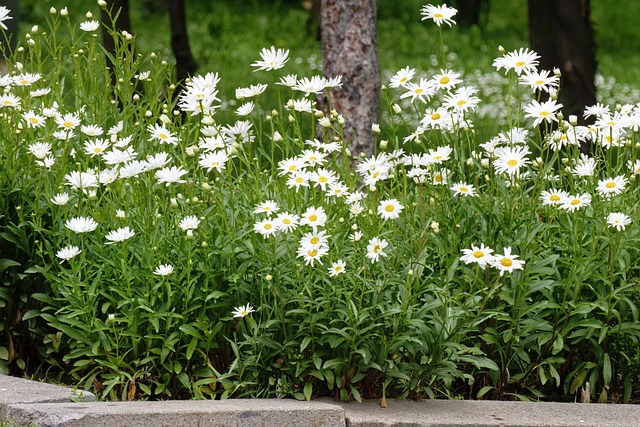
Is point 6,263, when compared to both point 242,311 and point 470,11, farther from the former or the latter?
point 470,11

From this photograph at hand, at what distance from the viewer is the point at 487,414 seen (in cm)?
358

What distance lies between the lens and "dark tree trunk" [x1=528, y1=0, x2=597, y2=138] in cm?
833

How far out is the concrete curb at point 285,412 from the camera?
333 centimetres

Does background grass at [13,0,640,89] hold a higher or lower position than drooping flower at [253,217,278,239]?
higher

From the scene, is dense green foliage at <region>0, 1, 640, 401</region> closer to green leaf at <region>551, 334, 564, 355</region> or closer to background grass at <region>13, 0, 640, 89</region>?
green leaf at <region>551, 334, 564, 355</region>

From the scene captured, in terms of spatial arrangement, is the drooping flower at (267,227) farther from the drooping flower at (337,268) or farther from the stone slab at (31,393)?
the stone slab at (31,393)

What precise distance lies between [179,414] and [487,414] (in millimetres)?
1072

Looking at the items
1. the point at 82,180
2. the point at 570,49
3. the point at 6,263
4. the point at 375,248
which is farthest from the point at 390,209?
the point at 570,49

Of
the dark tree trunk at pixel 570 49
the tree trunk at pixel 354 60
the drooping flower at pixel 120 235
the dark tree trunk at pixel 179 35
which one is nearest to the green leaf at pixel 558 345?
the drooping flower at pixel 120 235

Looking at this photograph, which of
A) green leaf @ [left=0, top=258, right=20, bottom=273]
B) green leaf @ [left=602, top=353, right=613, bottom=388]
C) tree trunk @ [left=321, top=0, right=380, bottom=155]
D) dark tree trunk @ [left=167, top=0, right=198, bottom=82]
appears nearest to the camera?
green leaf @ [left=602, top=353, right=613, bottom=388]

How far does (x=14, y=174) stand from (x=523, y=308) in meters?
2.14

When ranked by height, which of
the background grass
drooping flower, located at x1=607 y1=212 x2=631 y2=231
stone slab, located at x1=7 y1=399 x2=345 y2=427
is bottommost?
stone slab, located at x1=7 y1=399 x2=345 y2=427

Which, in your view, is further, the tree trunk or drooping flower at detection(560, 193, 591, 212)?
the tree trunk

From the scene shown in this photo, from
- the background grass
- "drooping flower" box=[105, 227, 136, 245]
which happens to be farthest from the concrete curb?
the background grass
